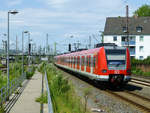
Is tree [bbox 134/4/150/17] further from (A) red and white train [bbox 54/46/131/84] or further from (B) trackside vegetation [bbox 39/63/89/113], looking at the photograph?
(B) trackside vegetation [bbox 39/63/89/113]

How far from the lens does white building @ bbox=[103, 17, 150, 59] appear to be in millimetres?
61625

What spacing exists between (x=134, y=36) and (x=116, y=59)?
4582 centimetres

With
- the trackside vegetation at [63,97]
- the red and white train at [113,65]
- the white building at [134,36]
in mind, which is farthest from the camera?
the white building at [134,36]

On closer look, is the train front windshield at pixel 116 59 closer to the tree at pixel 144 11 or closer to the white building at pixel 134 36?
the white building at pixel 134 36

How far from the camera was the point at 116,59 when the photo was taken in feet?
59.4

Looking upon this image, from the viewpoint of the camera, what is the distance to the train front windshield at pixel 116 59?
58.7 feet

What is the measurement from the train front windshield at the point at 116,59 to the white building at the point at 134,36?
43.1m

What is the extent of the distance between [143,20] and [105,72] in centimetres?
4949

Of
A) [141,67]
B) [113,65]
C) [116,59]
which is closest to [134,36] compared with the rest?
[141,67]

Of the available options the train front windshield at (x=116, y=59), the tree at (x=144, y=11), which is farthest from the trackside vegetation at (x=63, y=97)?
the tree at (x=144, y=11)

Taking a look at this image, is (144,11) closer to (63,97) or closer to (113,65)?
(113,65)

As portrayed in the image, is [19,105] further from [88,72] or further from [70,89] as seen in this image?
[88,72]

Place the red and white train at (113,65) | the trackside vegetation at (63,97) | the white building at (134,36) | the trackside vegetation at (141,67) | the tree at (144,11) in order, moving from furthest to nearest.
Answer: the tree at (144,11) < the white building at (134,36) < the trackside vegetation at (141,67) < the red and white train at (113,65) < the trackside vegetation at (63,97)

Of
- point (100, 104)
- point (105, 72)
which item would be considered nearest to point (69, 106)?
point (100, 104)
